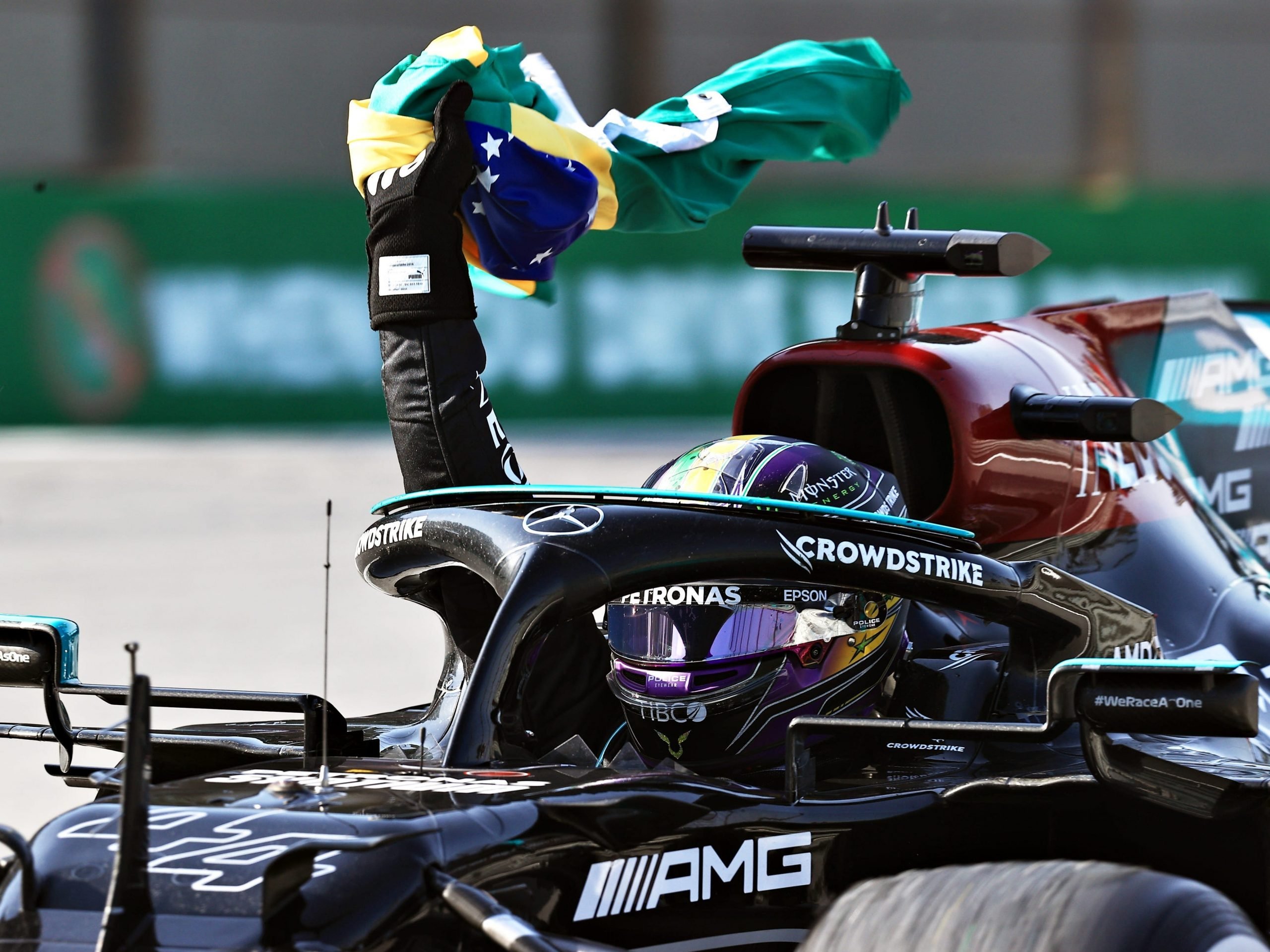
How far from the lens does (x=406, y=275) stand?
148 inches

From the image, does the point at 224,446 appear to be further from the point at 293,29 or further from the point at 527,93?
the point at 527,93

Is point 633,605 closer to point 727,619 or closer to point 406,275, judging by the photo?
point 727,619

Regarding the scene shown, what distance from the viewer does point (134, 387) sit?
15.5 m

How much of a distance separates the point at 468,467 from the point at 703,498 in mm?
827

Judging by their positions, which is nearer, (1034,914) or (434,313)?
(1034,914)

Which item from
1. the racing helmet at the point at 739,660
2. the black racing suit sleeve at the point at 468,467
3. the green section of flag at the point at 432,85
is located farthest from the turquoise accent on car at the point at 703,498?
the green section of flag at the point at 432,85

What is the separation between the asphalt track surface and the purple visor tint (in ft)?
8.79

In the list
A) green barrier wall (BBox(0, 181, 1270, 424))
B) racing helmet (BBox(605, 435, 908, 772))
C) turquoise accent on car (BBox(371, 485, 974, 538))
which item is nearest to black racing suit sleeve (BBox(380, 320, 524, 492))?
turquoise accent on car (BBox(371, 485, 974, 538))

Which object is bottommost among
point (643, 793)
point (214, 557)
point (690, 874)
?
point (214, 557)

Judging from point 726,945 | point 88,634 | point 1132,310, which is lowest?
point 88,634

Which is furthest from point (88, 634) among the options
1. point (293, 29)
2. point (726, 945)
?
point (293, 29)

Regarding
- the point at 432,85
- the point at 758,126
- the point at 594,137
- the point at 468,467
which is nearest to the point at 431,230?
the point at 432,85

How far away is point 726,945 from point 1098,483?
1.76m

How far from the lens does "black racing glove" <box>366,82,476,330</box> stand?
12.3ft
